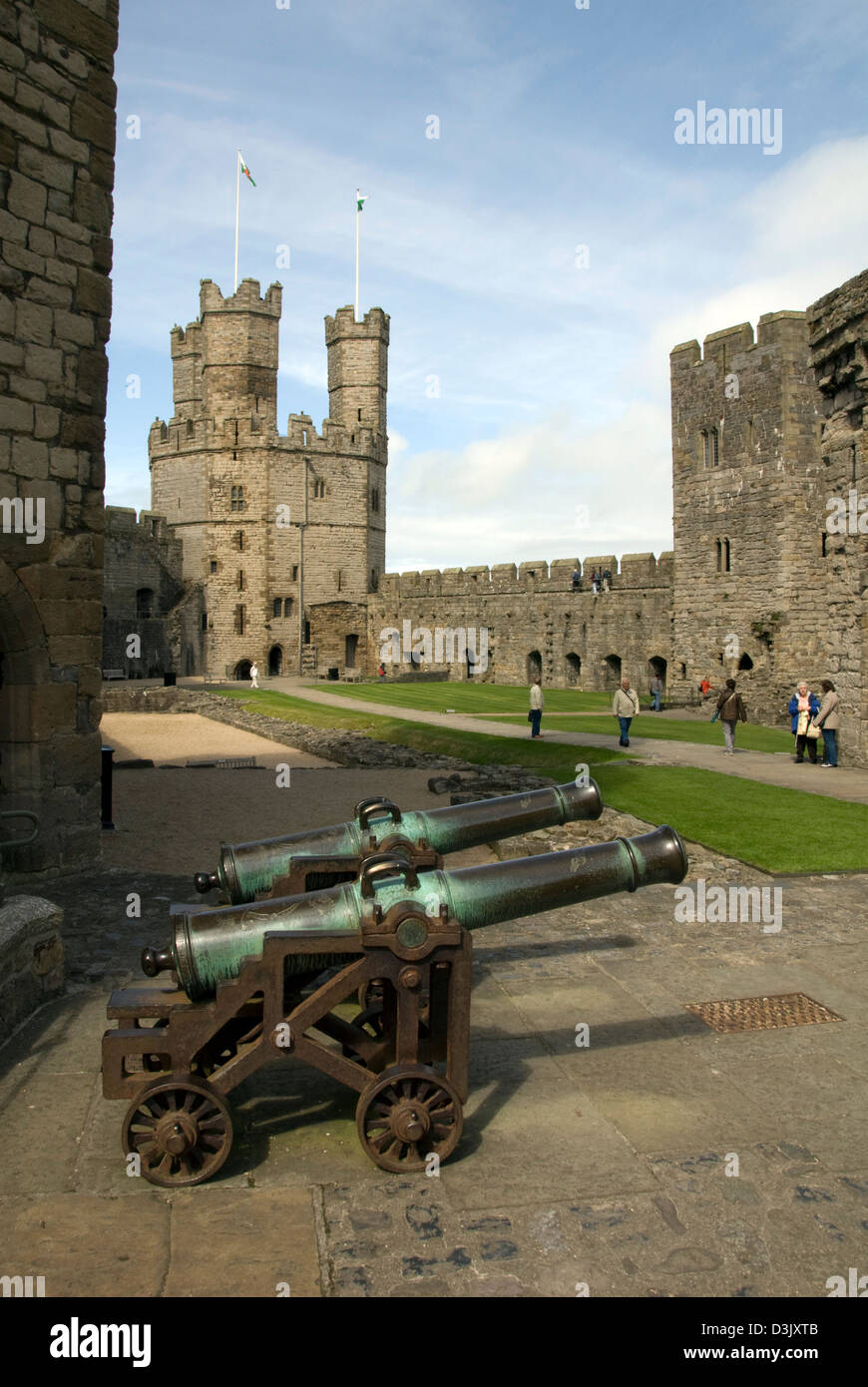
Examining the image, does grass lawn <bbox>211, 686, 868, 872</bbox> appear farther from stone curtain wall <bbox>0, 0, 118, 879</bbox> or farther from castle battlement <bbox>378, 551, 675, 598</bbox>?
castle battlement <bbox>378, 551, 675, 598</bbox>

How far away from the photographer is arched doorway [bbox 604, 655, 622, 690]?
36969mm

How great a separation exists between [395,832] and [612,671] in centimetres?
3322

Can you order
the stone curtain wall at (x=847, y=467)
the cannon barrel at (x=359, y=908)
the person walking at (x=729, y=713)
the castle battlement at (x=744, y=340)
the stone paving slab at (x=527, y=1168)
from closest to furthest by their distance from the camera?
the stone paving slab at (x=527, y=1168) < the cannon barrel at (x=359, y=908) < the stone curtain wall at (x=847, y=467) < the person walking at (x=729, y=713) < the castle battlement at (x=744, y=340)

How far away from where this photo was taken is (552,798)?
504cm

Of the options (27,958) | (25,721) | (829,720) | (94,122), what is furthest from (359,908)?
(829,720)

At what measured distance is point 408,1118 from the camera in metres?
3.77

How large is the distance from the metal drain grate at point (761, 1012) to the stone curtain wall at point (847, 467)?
33.9 ft

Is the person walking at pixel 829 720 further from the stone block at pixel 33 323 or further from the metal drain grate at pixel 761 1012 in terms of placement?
the stone block at pixel 33 323

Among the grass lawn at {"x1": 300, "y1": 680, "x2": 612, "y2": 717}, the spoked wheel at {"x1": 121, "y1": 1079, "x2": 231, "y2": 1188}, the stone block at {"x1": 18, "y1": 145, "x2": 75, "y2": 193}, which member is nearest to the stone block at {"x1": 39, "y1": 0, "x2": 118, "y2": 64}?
the stone block at {"x1": 18, "y1": 145, "x2": 75, "y2": 193}

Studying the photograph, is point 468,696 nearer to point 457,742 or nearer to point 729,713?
point 457,742

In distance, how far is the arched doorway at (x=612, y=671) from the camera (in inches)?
1455

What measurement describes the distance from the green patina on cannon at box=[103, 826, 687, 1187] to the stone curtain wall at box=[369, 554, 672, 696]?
30.8 meters

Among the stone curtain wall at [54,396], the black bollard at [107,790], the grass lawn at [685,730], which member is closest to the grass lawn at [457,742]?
the grass lawn at [685,730]
